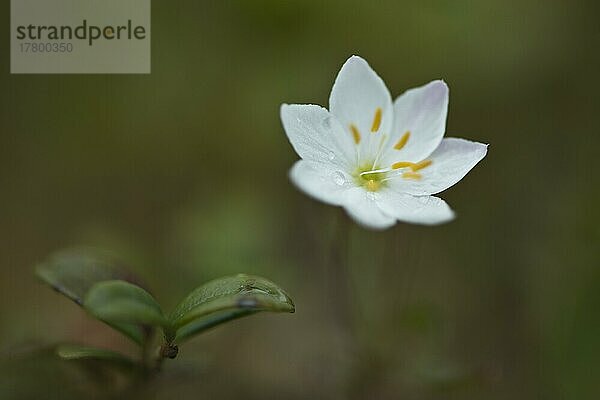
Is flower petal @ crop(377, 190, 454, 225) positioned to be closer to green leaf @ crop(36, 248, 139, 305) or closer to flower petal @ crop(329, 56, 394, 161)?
flower petal @ crop(329, 56, 394, 161)

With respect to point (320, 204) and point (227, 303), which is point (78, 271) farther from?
point (320, 204)

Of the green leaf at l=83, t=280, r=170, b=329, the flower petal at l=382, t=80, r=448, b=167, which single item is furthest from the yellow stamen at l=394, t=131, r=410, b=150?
the green leaf at l=83, t=280, r=170, b=329

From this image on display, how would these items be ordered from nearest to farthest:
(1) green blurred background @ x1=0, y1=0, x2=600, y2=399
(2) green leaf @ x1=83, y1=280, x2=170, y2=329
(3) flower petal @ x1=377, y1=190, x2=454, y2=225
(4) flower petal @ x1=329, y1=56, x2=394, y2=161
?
(2) green leaf @ x1=83, y1=280, x2=170, y2=329 < (3) flower petal @ x1=377, y1=190, x2=454, y2=225 < (4) flower petal @ x1=329, y1=56, x2=394, y2=161 < (1) green blurred background @ x1=0, y1=0, x2=600, y2=399

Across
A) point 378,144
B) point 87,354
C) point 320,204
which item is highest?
point 378,144

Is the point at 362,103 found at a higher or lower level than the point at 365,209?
higher

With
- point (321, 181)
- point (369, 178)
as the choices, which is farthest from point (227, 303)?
point (369, 178)

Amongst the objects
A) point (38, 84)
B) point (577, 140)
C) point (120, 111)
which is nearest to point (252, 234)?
point (120, 111)
